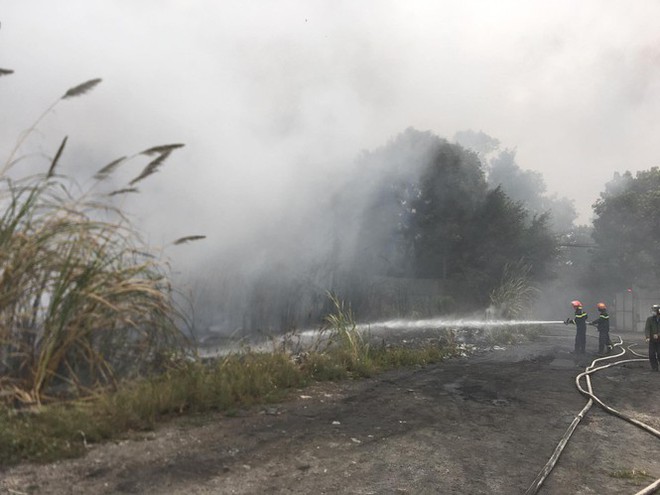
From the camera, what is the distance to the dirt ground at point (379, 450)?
2.67 metres

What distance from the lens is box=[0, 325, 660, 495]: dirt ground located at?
8.77 feet

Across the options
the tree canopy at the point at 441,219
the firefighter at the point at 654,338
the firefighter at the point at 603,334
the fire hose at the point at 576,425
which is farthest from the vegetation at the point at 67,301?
the tree canopy at the point at 441,219

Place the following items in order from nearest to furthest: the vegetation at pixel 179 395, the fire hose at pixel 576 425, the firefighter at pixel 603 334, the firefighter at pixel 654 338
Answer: the vegetation at pixel 179 395 < the fire hose at pixel 576 425 < the firefighter at pixel 654 338 < the firefighter at pixel 603 334

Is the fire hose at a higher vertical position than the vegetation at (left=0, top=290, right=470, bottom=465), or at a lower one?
lower

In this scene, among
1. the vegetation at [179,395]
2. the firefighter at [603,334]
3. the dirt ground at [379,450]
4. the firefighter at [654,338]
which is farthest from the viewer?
the firefighter at [603,334]

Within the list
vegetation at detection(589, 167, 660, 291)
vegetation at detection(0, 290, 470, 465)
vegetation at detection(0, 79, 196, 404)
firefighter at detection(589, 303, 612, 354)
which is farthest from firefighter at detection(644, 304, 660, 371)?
vegetation at detection(589, 167, 660, 291)

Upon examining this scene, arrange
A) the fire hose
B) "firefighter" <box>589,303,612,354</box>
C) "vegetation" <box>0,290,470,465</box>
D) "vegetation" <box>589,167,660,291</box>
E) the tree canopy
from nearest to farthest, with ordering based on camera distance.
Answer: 1. "vegetation" <box>0,290,470,465</box>
2. the fire hose
3. "firefighter" <box>589,303,612,354</box>
4. the tree canopy
5. "vegetation" <box>589,167,660,291</box>

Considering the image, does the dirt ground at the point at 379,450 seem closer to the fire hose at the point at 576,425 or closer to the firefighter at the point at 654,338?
the fire hose at the point at 576,425

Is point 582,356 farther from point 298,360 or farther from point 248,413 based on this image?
point 248,413

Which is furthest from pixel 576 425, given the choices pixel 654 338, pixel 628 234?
pixel 628 234

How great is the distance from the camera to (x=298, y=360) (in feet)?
19.8

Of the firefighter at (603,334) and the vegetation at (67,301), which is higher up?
the vegetation at (67,301)

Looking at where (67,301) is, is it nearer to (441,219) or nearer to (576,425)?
(576,425)

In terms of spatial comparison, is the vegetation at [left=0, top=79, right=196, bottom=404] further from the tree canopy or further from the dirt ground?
the tree canopy
